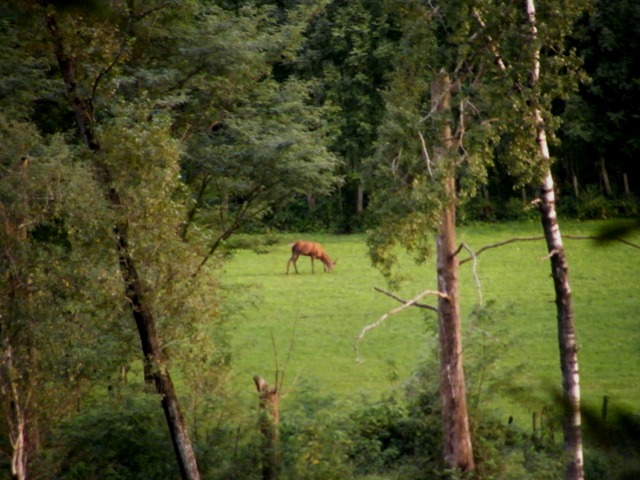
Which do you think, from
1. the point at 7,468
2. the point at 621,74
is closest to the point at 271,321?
the point at 621,74

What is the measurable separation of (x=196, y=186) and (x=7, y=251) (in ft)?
20.9

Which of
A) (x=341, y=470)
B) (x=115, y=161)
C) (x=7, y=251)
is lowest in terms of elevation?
(x=341, y=470)

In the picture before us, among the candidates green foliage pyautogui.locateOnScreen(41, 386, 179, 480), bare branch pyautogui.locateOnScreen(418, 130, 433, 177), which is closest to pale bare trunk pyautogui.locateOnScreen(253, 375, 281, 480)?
green foliage pyautogui.locateOnScreen(41, 386, 179, 480)

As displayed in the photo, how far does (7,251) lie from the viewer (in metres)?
12.5

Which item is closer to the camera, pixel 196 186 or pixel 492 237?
pixel 196 186

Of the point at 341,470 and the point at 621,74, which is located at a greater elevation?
the point at 621,74

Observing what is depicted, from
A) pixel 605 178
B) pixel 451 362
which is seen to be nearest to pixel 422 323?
pixel 451 362

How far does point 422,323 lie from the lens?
975 inches

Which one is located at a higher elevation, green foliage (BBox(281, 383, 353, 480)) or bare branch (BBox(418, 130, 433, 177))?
bare branch (BBox(418, 130, 433, 177))

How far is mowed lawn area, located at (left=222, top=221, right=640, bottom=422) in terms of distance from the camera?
56.4 feet

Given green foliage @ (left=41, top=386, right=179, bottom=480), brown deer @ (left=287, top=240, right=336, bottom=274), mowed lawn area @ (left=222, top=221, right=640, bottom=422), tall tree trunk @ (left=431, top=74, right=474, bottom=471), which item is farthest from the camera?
brown deer @ (left=287, top=240, right=336, bottom=274)

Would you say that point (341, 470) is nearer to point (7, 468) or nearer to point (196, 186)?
point (7, 468)

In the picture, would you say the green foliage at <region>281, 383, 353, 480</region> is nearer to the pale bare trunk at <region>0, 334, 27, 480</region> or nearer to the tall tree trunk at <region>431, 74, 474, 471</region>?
the tall tree trunk at <region>431, 74, 474, 471</region>

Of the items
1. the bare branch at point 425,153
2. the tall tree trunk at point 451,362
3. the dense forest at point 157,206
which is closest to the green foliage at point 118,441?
the dense forest at point 157,206
